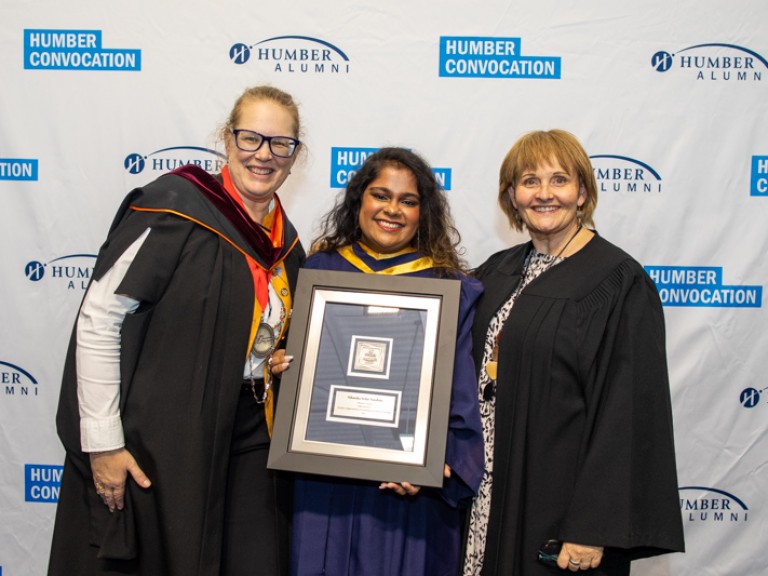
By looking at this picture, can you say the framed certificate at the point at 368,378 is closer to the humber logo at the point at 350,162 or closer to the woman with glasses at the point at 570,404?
the woman with glasses at the point at 570,404

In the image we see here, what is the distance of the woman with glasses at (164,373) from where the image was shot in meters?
1.85

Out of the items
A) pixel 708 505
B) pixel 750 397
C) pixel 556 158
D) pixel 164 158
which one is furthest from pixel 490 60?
pixel 708 505

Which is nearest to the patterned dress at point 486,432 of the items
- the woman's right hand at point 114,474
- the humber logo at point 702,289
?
the woman's right hand at point 114,474

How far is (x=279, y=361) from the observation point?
1981 mm

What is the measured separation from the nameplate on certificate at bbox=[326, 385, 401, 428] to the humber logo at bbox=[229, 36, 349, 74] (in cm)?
171

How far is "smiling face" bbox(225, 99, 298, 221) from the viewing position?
2.02 meters

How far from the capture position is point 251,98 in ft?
6.71

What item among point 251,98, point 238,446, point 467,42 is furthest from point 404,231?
point 467,42

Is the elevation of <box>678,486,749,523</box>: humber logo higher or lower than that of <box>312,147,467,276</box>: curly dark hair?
lower

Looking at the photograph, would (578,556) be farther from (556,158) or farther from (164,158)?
(164,158)

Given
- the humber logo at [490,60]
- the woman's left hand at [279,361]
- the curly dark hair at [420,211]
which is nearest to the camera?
the woman's left hand at [279,361]

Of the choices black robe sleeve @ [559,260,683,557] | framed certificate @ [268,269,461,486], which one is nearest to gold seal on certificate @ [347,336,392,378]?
framed certificate @ [268,269,461,486]

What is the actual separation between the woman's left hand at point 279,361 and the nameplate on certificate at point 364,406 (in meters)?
0.16

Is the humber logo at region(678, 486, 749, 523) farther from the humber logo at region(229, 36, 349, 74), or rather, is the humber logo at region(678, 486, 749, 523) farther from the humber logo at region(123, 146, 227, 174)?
the humber logo at region(123, 146, 227, 174)
